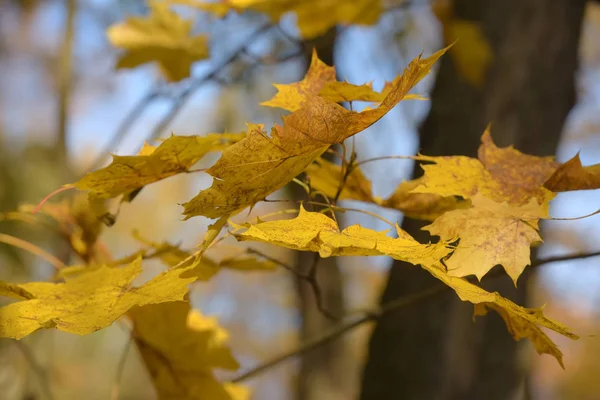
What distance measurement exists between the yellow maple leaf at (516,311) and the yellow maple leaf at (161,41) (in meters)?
0.67

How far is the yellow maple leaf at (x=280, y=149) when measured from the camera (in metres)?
0.35

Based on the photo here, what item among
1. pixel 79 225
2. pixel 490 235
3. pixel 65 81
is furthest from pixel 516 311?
pixel 65 81

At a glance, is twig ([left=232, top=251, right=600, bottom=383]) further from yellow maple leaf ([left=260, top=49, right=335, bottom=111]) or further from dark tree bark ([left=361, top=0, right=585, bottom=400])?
dark tree bark ([left=361, top=0, right=585, bottom=400])

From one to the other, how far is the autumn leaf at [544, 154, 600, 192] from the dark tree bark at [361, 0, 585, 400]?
59 cm

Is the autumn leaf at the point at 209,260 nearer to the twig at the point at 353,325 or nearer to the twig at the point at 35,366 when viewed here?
the twig at the point at 353,325

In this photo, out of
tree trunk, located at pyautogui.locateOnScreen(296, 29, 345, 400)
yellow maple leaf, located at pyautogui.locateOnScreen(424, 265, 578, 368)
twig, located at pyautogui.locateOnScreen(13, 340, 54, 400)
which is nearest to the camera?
yellow maple leaf, located at pyautogui.locateOnScreen(424, 265, 578, 368)

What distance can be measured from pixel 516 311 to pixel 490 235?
0.10m

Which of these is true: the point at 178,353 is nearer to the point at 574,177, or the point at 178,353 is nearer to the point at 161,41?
the point at 574,177

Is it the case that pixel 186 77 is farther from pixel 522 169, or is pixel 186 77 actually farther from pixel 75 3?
pixel 522 169

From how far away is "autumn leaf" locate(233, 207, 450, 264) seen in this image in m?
0.33

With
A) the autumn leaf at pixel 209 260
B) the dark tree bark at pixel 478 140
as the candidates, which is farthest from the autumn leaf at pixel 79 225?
the dark tree bark at pixel 478 140

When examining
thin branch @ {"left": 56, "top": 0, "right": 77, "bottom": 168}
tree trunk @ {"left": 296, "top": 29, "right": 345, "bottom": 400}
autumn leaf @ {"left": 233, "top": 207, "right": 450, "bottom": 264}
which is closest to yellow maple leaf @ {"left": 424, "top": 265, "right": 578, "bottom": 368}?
autumn leaf @ {"left": 233, "top": 207, "right": 450, "bottom": 264}

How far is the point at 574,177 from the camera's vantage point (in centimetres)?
44

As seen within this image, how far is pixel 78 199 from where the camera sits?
0.61 m
